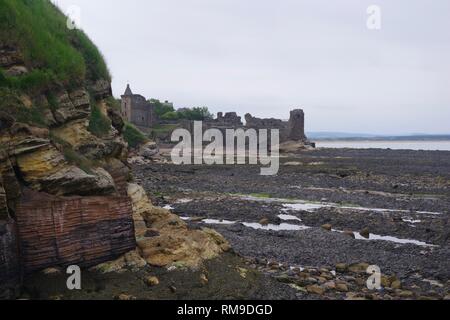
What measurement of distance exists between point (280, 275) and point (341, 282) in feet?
6.15

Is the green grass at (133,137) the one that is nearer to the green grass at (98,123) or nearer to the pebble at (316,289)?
the green grass at (98,123)

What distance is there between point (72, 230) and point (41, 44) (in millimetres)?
5389

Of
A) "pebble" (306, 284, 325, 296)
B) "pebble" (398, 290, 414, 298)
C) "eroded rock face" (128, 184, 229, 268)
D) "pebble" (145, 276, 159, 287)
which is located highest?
"eroded rock face" (128, 184, 229, 268)

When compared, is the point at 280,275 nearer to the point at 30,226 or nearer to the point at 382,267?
the point at 382,267

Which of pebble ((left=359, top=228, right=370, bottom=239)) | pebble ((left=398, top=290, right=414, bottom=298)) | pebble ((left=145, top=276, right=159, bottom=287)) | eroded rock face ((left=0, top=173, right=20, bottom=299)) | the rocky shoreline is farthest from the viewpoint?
pebble ((left=359, top=228, right=370, bottom=239))

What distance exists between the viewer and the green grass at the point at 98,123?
1581 centimetres

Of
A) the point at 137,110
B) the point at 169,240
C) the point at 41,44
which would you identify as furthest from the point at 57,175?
the point at 137,110

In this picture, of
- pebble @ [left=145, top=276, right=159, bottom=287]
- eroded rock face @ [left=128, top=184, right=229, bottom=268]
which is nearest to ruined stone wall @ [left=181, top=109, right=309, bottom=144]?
eroded rock face @ [left=128, top=184, right=229, bottom=268]

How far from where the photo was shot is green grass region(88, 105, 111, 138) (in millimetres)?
15815

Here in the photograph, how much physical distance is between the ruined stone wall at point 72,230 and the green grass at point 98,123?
3.44m

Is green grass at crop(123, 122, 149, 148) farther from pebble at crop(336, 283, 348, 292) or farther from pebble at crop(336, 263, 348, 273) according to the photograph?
pebble at crop(336, 283, 348, 292)

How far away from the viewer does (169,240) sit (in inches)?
547

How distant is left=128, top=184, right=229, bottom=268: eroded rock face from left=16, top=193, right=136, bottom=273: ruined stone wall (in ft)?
2.30
